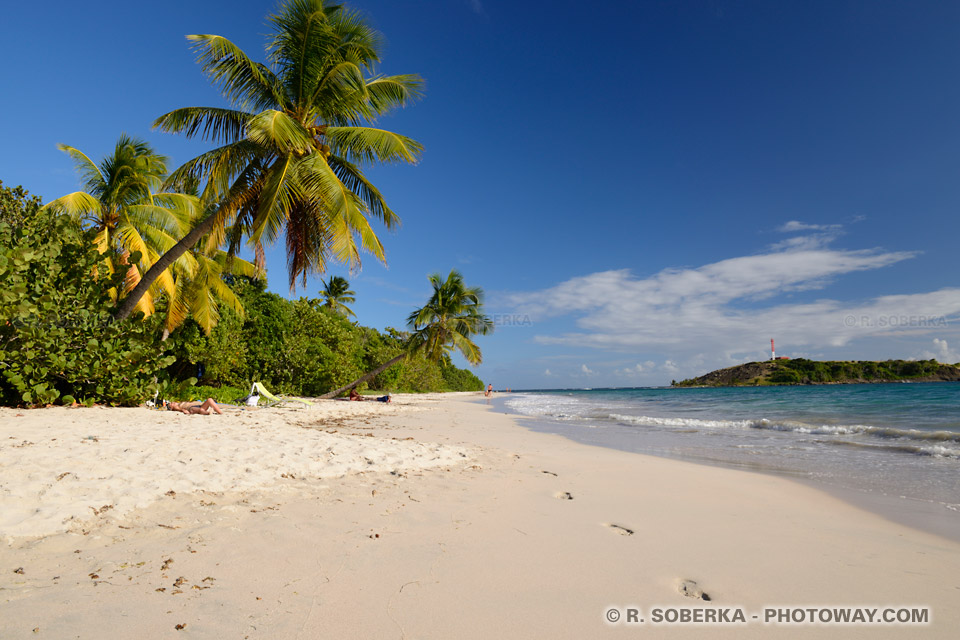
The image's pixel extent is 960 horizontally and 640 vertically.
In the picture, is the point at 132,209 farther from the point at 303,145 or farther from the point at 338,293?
the point at 338,293

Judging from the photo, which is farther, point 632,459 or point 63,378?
point 63,378

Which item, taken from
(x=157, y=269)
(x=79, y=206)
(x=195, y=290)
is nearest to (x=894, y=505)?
(x=157, y=269)

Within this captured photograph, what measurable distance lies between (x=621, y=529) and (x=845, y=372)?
83.7 metres

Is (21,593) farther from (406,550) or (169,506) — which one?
(406,550)

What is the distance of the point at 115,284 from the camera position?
895 centimetres

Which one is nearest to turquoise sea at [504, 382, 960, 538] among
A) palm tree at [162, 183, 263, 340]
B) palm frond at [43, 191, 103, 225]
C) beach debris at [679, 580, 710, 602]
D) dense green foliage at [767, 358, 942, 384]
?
beach debris at [679, 580, 710, 602]

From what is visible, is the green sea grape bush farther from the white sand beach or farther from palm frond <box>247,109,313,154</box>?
palm frond <box>247,109,313,154</box>

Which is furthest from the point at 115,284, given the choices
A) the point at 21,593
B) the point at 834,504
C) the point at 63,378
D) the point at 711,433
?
the point at 711,433

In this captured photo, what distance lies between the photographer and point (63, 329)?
7.46m

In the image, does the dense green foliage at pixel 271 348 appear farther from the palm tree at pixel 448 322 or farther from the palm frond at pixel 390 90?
the palm frond at pixel 390 90

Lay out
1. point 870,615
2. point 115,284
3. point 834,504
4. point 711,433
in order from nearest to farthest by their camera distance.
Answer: point 870,615
point 834,504
point 115,284
point 711,433

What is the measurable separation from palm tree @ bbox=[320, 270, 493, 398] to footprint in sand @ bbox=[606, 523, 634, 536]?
2057 cm

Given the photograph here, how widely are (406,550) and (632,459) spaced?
515 centimetres

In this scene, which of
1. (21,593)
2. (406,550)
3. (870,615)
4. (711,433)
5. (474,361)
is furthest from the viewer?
(474,361)
